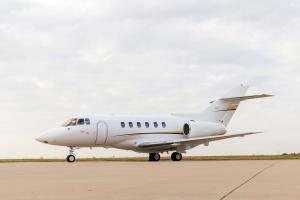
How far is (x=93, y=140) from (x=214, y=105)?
30.5 ft

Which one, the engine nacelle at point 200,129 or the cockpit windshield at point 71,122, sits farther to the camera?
the engine nacelle at point 200,129

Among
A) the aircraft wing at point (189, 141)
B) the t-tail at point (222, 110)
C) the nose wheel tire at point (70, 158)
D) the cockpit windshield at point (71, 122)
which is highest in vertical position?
the t-tail at point (222, 110)

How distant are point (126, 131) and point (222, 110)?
7.37 m

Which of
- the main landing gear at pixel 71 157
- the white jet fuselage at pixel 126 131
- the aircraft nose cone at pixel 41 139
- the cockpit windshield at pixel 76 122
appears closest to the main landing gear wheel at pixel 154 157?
the white jet fuselage at pixel 126 131

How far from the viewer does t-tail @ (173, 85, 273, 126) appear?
3684 cm

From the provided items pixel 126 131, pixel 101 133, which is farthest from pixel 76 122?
pixel 126 131

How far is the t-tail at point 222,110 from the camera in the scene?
121ft

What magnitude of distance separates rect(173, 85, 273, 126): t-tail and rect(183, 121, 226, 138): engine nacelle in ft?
2.02

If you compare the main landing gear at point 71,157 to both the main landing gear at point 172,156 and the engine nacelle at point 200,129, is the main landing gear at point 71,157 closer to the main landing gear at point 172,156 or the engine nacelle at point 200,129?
the main landing gear at point 172,156

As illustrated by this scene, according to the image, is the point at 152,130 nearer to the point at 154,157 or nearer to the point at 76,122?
the point at 154,157

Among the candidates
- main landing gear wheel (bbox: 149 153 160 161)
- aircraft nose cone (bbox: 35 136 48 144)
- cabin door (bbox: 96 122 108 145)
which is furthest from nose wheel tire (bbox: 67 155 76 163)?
main landing gear wheel (bbox: 149 153 160 161)
